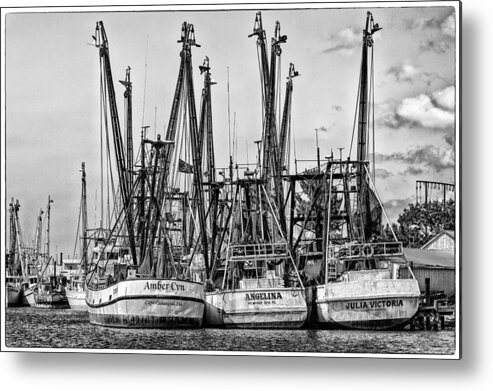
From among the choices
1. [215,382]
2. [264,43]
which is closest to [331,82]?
[264,43]

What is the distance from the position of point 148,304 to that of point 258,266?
4.00 ft

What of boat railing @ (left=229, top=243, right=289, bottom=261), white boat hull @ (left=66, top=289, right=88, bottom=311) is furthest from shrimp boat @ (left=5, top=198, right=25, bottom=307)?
boat railing @ (left=229, top=243, right=289, bottom=261)

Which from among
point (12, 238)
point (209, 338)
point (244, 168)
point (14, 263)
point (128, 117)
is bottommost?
point (209, 338)

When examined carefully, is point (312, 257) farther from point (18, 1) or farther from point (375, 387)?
point (18, 1)

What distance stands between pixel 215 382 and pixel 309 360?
832 mm

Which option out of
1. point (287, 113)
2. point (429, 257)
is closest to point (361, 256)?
point (429, 257)

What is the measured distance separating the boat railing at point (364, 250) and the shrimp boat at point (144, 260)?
4.65 ft

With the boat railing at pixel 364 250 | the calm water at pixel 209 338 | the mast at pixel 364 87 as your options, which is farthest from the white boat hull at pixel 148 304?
the mast at pixel 364 87

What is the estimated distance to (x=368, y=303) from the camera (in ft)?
35.4

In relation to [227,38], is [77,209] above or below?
below

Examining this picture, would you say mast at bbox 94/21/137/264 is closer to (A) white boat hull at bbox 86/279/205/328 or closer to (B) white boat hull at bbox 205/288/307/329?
(A) white boat hull at bbox 86/279/205/328

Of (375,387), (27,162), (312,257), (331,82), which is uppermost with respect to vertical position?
(331,82)

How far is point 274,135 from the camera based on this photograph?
34.1 feet

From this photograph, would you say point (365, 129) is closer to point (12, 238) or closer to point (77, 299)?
point (12, 238)
